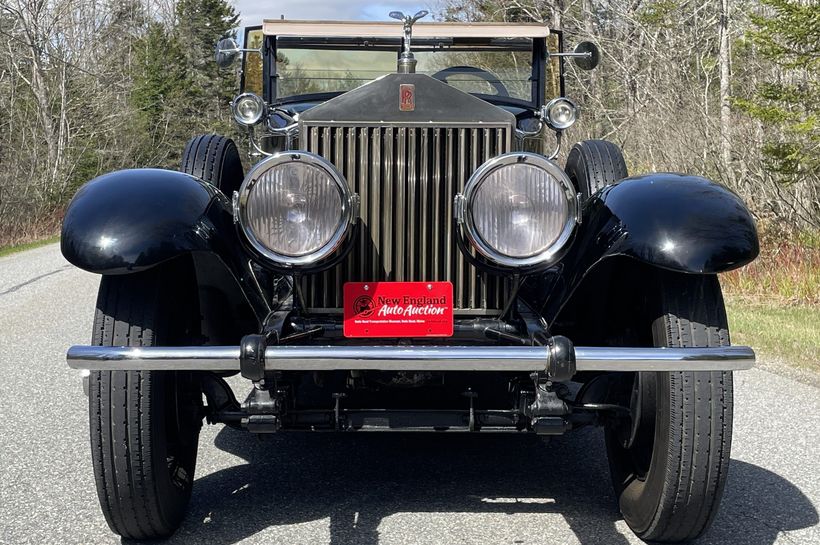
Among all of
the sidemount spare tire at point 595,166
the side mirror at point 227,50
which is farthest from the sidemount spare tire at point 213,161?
the sidemount spare tire at point 595,166

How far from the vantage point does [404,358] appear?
2.63 m

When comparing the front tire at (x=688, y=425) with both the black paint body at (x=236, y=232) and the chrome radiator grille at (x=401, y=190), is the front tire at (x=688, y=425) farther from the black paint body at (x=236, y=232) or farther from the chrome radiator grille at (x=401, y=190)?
the chrome radiator grille at (x=401, y=190)

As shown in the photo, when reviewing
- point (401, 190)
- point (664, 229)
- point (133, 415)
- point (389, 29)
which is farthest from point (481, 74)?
point (133, 415)

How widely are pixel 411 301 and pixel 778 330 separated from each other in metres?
5.00

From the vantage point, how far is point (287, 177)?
2889 mm

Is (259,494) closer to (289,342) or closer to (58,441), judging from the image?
(289,342)

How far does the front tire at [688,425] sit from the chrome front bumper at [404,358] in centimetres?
23

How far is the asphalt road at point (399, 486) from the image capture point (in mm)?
3168

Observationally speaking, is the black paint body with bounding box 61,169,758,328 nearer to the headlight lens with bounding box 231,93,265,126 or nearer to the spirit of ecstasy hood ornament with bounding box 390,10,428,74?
the spirit of ecstasy hood ornament with bounding box 390,10,428,74

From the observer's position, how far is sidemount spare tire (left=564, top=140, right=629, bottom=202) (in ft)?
13.8

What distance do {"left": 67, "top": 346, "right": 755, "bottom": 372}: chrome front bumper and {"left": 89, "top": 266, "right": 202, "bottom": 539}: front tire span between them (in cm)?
25

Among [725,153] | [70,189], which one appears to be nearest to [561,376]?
[725,153]

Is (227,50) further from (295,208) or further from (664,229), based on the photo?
(664,229)

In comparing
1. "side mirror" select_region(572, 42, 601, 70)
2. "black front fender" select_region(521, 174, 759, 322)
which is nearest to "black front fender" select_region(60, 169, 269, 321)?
"black front fender" select_region(521, 174, 759, 322)
